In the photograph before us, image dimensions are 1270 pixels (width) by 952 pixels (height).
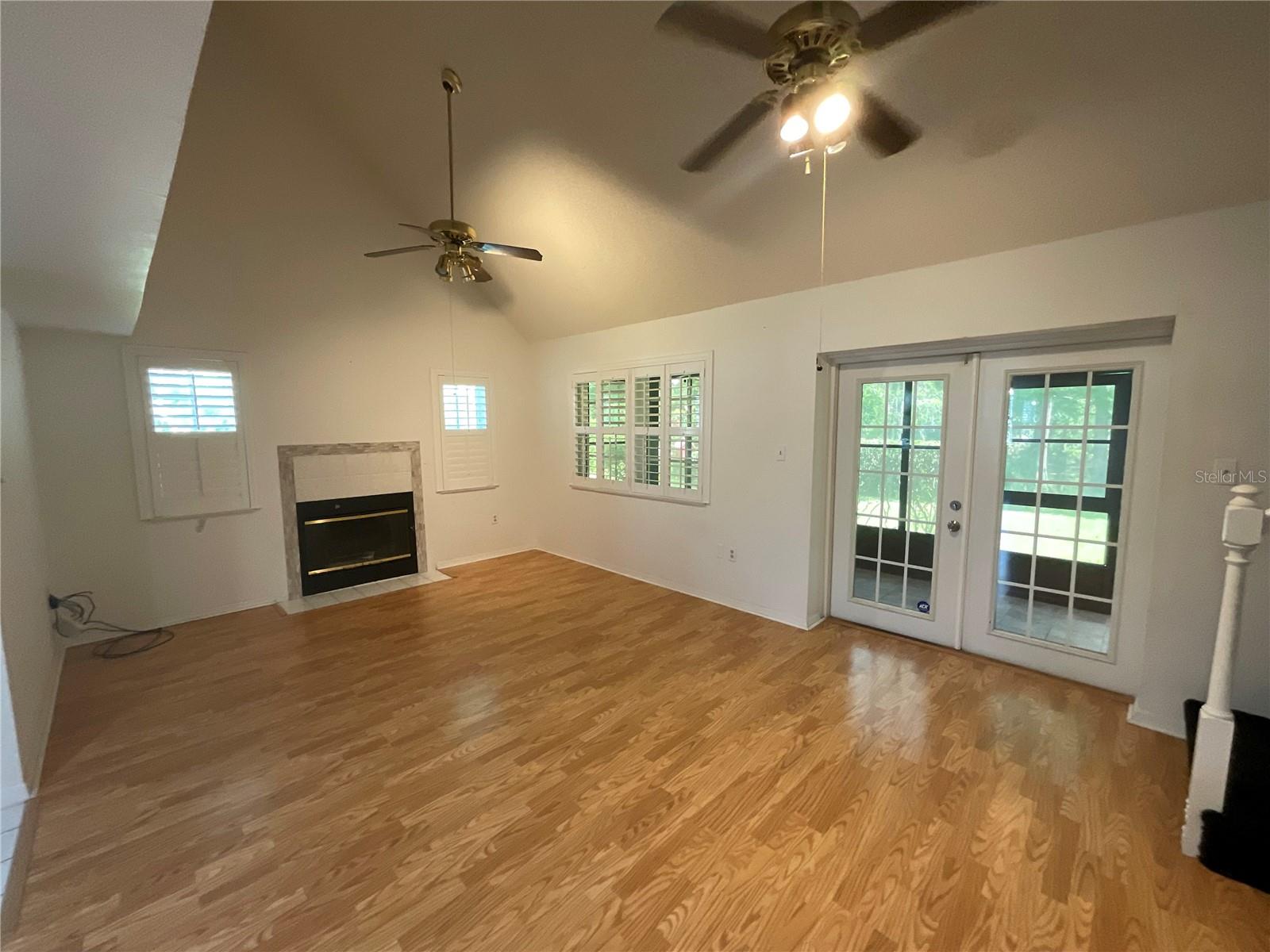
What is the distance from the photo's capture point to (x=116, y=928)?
1580 millimetres

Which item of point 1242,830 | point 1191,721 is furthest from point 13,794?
point 1191,721

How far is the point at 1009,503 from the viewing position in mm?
3150

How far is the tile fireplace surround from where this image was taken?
177 inches

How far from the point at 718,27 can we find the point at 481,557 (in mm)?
5277

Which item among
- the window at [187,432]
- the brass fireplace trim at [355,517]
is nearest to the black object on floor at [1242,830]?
the brass fireplace trim at [355,517]

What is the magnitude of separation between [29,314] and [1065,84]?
17.9 feet

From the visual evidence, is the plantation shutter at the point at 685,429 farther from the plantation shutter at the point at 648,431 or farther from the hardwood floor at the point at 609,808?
the hardwood floor at the point at 609,808

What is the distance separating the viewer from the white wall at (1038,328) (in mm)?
2277

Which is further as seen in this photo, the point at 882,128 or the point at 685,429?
the point at 685,429

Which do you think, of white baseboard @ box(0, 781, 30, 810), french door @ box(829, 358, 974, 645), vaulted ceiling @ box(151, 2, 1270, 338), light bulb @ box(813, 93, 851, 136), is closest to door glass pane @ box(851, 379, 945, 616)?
french door @ box(829, 358, 974, 645)

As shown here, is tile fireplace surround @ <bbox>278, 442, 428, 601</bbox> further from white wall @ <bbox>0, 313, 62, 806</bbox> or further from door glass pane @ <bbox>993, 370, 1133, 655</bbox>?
door glass pane @ <bbox>993, 370, 1133, 655</bbox>

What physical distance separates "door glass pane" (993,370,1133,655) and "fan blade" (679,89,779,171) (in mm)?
2348

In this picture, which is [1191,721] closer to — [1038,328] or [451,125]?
[1038,328]

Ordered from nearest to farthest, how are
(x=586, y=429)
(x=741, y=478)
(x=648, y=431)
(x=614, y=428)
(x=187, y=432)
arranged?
(x=187, y=432) → (x=741, y=478) → (x=648, y=431) → (x=614, y=428) → (x=586, y=429)
